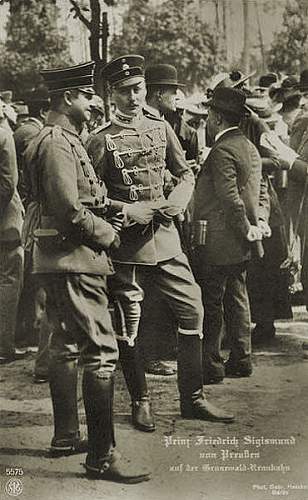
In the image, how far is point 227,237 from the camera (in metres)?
4.16

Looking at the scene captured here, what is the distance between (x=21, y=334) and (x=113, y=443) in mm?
2045

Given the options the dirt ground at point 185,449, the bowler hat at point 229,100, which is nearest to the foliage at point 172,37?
the bowler hat at point 229,100

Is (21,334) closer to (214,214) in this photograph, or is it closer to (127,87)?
(214,214)

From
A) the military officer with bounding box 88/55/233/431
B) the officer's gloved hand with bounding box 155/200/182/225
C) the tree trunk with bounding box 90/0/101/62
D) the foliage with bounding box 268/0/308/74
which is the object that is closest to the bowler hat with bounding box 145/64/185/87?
the tree trunk with bounding box 90/0/101/62

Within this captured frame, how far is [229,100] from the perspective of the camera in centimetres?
404

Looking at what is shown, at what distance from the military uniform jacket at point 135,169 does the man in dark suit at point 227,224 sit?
540 millimetres

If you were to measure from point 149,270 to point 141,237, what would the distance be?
0.18 meters

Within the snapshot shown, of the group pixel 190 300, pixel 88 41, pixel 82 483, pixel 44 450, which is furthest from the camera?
pixel 88 41

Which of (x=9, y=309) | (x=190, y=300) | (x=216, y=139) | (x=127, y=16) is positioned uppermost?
(x=127, y=16)

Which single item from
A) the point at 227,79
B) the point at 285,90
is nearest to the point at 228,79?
the point at 227,79

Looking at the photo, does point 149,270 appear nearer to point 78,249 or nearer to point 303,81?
point 78,249

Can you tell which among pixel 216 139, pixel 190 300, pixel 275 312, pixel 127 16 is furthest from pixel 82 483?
pixel 127 16

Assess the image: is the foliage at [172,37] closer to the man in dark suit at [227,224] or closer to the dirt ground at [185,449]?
the man in dark suit at [227,224]

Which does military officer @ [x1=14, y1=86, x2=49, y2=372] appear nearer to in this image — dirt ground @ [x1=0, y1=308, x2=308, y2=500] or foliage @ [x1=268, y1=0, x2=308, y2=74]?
dirt ground @ [x1=0, y1=308, x2=308, y2=500]
